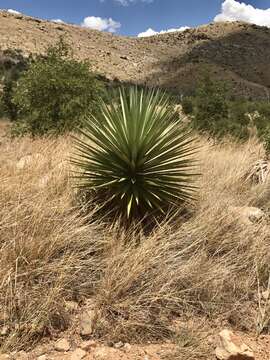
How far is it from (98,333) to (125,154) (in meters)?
2.04

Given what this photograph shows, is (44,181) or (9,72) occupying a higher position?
(9,72)

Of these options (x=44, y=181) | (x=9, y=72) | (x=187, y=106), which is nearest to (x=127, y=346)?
(x=44, y=181)

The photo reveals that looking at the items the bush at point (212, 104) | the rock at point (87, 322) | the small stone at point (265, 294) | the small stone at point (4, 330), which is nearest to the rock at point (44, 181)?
the rock at point (87, 322)

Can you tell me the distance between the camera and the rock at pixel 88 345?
2998 millimetres

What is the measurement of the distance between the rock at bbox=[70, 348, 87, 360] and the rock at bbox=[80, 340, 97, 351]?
0.18 ft

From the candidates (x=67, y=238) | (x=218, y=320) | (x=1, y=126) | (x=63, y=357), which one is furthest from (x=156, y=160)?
(x=1, y=126)

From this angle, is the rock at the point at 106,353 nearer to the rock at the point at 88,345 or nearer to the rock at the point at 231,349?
the rock at the point at 88,345

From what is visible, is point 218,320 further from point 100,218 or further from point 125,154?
point 125,154

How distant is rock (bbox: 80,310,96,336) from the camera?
311 centimetres

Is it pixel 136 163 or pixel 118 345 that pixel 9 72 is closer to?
pixel 136 163

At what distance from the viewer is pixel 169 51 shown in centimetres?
6644

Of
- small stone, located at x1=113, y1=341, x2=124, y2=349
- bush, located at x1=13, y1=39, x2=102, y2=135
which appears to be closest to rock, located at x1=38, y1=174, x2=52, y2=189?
small stone, located at x1=113, y1=341, x2=124, y2=349

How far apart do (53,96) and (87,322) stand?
7466 millimetres

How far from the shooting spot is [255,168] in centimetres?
671
